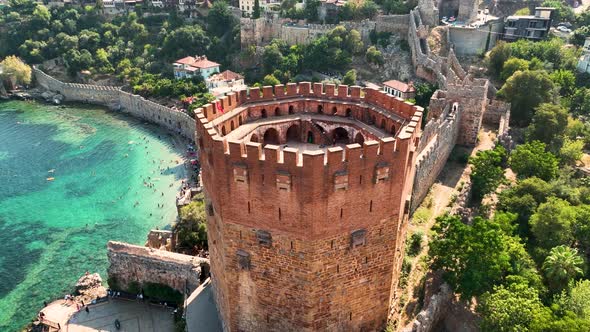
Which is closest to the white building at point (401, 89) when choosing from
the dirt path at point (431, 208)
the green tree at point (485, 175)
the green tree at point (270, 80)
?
the dirt path at point (431, 208)

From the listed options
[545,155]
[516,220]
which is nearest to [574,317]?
[516,220]

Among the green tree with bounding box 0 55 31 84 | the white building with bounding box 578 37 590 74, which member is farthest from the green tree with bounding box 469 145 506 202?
the green tree with bounding box 0 55 31 84

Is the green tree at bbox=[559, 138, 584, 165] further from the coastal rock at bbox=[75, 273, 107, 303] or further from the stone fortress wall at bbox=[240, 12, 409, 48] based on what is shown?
the stone fortress wall at bbox=[240, 12, 409, 48]

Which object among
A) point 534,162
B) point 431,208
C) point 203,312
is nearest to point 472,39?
point 534,162

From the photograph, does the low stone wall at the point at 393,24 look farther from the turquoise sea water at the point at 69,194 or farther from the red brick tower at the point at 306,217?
the red brick tower at the point at 306,217

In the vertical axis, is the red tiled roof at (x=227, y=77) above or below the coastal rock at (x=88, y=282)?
above

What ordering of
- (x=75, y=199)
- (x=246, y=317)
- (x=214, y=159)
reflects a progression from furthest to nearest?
(x=75, y=199) → (x=246, y=317) → (x=214, y=159)

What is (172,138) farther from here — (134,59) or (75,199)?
(134,59)

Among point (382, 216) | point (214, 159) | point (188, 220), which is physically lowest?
point (188, 220)
